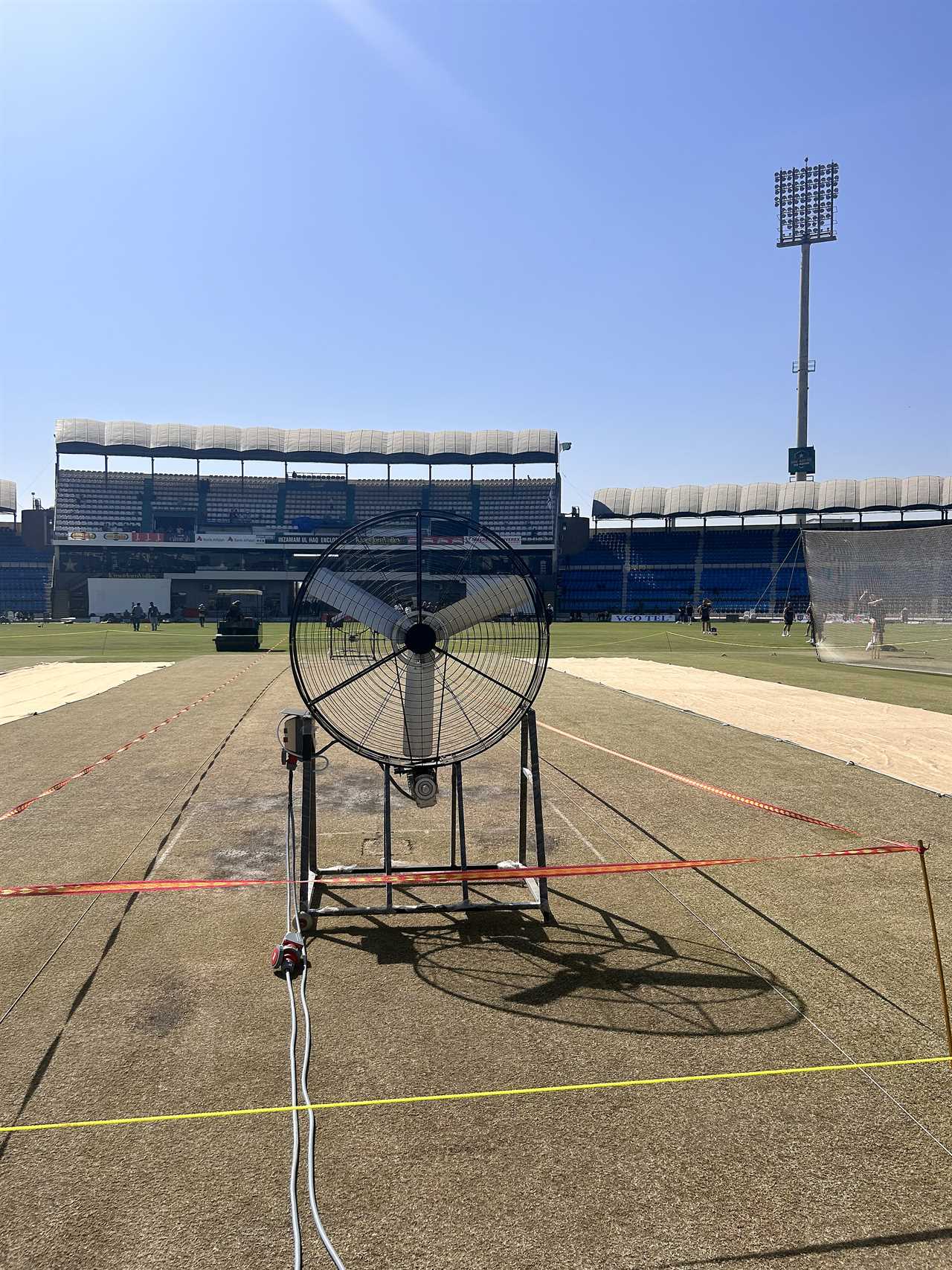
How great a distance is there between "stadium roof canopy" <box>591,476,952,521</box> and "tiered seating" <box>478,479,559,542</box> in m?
8.56

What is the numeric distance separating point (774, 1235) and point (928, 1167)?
0.87m

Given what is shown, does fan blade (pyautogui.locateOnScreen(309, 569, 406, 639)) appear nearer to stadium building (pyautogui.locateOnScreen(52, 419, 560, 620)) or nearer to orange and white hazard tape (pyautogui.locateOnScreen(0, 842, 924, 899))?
orange and white hazard tape (pyautogui.locateOnScreen(0, 842, 924, 899))

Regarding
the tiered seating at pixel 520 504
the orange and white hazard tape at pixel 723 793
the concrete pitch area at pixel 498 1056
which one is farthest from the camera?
the tiered seating at pixel 520 504

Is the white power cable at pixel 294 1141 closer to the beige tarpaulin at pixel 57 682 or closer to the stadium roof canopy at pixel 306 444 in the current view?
the beige tarpaulin at pixel 57 682

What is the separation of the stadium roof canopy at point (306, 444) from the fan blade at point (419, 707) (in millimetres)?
83075

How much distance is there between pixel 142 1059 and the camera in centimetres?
432

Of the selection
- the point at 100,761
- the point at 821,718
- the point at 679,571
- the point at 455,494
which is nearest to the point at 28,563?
the point at 455,494

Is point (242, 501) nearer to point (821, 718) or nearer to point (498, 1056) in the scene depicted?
point (821, 718)

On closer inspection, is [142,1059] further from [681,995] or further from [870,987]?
[870,987]

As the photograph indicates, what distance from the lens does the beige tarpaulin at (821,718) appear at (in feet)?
39.1

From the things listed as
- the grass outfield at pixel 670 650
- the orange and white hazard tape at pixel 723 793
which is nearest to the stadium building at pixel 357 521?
the grass outfield at pixel 670 650

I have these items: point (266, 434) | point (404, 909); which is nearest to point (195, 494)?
point (266, 434)

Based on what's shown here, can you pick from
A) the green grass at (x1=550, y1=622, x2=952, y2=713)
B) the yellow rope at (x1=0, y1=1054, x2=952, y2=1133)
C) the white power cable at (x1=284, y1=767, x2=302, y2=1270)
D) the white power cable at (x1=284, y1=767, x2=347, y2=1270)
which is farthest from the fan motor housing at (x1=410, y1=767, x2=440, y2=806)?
the green grass at (x1=550, y1=622, x2=952, y2=713)

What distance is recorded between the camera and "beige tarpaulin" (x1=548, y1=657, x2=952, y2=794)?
11.9 metres
